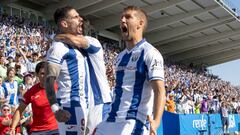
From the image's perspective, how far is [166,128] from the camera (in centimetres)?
1438

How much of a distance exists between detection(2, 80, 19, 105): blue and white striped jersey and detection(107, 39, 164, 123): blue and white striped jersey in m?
6.45

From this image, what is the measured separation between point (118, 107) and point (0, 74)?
7.50 metres

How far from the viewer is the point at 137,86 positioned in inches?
154

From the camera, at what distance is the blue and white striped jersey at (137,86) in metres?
3.87

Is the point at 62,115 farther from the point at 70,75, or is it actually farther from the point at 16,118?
the point at 16,118

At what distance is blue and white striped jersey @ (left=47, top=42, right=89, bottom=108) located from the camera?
15.3ft

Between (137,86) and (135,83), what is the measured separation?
0.03 m

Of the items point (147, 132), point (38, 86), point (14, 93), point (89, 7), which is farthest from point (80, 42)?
point (89, 7)

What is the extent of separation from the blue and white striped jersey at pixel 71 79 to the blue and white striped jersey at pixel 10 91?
18.3ft

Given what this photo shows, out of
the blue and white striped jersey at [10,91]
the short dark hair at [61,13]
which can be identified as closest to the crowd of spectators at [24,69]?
the blue and white striped jersey at [10,91]

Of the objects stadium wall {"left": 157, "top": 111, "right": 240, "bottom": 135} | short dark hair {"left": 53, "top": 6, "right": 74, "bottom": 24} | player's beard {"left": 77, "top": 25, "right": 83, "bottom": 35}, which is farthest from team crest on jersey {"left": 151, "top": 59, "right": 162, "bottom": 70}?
stadium wall {"left": 157, "top": 111, "right": 240, "bottom": 135}

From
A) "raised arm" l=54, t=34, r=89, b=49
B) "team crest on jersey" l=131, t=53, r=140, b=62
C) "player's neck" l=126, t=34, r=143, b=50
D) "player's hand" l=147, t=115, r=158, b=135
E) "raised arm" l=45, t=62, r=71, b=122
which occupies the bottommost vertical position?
"player's hand" l=147, t=115, r=158, b=135

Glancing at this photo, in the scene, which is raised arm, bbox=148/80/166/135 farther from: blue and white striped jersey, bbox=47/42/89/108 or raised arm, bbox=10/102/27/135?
raised arm, bbox=10/102/27/135

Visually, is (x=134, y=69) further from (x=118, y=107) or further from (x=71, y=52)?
(x=71, y=52)
